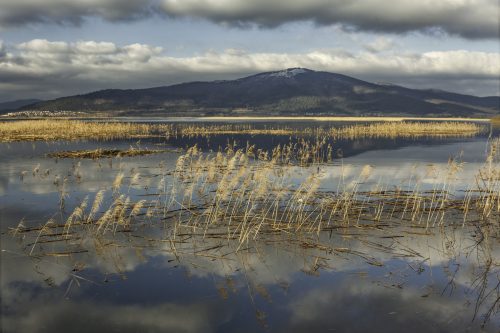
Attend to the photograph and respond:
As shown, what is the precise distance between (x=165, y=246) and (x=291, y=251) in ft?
14.0

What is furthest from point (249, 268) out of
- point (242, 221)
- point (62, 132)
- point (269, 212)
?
point (62, 132)

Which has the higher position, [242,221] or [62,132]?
[62,132]

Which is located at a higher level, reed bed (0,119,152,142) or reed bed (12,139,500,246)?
reed bed (0,119,152,142)

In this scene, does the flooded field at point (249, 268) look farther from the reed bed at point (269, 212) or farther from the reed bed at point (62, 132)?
the reed bed at point (62, 132)

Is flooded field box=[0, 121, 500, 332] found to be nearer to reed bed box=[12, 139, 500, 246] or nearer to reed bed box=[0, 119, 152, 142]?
reed bed box=[12, 139, 500, 246]

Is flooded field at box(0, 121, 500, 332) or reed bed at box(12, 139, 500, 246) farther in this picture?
reed bed at box(12, 139, 500, 246)

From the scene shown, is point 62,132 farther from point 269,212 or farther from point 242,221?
point 242,221

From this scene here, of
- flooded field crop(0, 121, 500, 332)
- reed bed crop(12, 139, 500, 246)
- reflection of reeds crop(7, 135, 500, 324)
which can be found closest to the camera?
flooded field crop(0, 121, 500, 332)

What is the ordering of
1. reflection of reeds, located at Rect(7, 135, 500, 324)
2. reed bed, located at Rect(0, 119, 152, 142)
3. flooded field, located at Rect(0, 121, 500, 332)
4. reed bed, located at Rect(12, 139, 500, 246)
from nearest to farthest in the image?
flooded field, located at Rect(0, 121, 500, 332)
reflection of reeds, located at Rect(7, 135, 500, 324)
reed bed, located at Rect(12, 139, 500, 246)
reed bed, located at Rect(0, 119, 152, 142)

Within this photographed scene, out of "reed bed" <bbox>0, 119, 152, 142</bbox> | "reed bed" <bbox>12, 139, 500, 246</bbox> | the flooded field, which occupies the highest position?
"reed bed" <bbox>0, 119, 152, 142</bbox>

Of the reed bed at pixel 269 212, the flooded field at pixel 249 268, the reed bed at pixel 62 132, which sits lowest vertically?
the flooded field at pixel 249 268

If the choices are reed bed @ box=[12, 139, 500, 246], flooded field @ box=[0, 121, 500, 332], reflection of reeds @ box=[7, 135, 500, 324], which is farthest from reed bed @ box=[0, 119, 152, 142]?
reflection of reeds @ box=[7, 135, 500, 324]

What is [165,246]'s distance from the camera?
15.1 meters

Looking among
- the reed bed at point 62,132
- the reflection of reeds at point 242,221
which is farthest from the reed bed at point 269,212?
the reed bed at point 62,132
